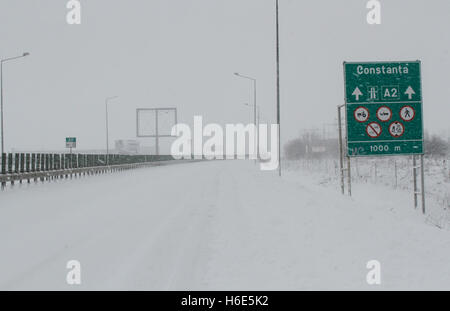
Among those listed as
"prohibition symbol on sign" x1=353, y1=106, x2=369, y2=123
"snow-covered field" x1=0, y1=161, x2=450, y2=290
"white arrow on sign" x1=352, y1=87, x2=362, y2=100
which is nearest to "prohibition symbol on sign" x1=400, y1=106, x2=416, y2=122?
"prohibition symbol on sign" x1=353, y1=106, x2=369, y2=123

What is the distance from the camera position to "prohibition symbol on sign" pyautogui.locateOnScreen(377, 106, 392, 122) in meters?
12.6

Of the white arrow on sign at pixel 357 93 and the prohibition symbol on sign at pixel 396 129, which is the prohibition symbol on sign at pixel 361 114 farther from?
the prohibition symbol on sign at pixel 396 129

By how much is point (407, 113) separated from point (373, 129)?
3.58 ft

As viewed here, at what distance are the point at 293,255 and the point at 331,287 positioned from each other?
1458mm

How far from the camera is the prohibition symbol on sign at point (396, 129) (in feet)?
41.1

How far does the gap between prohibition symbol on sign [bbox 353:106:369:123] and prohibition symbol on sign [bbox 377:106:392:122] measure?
356 millimetres

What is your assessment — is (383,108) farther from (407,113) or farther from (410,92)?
(410,92)

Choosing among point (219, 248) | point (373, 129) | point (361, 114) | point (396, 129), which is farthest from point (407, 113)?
point (219, 248)

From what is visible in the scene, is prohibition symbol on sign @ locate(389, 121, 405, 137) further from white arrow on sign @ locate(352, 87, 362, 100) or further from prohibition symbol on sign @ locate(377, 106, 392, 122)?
white arrow on sign @ locate(352, 87, 362, 100)

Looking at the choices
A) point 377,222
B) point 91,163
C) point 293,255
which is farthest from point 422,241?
point 91,163

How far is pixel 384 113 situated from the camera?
1268cm

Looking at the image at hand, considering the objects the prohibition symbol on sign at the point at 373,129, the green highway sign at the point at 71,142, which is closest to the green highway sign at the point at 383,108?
the prohibition symbol on sign at the point at 373,129
